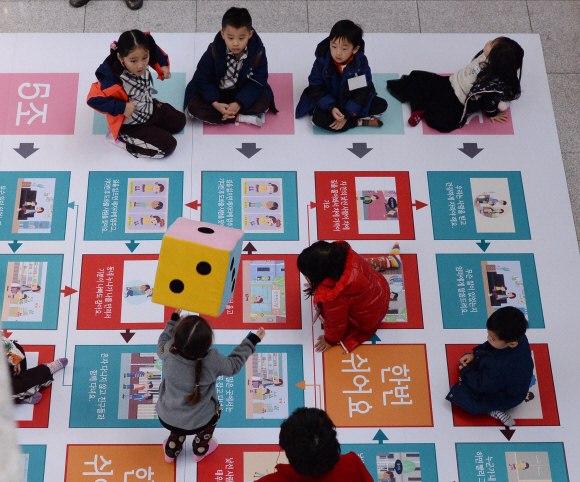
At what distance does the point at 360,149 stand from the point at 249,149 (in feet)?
2.12

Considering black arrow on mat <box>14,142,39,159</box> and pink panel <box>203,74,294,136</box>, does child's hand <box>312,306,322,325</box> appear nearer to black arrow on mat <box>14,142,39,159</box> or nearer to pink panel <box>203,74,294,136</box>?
pink panel <box>203,74,294,136</box>

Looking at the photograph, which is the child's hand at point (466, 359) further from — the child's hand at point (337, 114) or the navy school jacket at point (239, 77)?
the navy school jacket at point (239, 77)

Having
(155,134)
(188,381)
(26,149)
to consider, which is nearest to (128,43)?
(155,134)

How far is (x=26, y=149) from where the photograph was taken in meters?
3.31

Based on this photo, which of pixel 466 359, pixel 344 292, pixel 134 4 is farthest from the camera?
pixel 134 4

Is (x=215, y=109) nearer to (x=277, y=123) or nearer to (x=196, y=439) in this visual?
(x=277, y=123)

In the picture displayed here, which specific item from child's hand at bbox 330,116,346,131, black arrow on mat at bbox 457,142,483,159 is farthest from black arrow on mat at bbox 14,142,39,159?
black arrow on mat at bbox 457,142,483,159

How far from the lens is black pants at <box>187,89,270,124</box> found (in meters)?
→ 3.35

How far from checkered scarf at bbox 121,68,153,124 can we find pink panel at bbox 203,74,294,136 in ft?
1.17

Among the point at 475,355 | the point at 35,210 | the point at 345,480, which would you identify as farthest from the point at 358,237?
the point at 35,210

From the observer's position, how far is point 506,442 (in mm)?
2809

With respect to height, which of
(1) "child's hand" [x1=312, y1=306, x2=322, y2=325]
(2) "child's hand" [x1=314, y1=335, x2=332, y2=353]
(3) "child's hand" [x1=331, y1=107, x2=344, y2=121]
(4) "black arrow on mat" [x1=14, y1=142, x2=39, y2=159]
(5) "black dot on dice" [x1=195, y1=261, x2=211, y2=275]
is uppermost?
(3) "child's hand" [x1=331, y1=107, x2=344, y2=121]

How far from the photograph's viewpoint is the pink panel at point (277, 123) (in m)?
3.42

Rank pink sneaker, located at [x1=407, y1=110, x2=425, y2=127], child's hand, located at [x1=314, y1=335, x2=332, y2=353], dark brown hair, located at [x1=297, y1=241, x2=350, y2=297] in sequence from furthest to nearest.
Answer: pink sneaker, located at [x1=407, y1=110, x2=425, y2=127], child's hand, located at [x1=314, y1=335, x2=332, y2=353], dark brown hair, located at [x1=297, y1=241, x2=350, y2=297]
